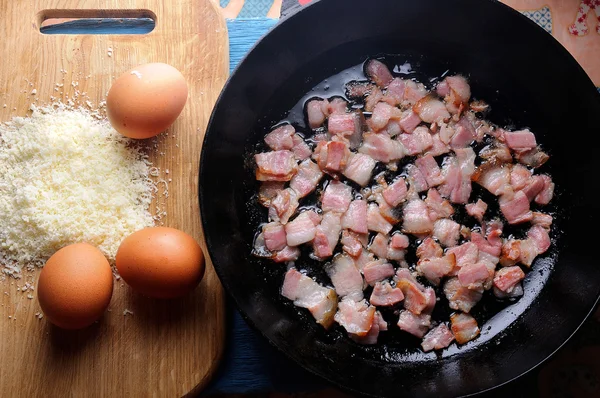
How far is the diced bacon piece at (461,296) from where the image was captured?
55.4 inches

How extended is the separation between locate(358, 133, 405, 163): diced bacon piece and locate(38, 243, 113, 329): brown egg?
0.70 meters

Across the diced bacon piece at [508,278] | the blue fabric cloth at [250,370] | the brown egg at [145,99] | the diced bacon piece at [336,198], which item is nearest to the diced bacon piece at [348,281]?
the diced bacon piece at [336,198]

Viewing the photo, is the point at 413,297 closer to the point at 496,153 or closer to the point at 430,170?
the point at 430,170

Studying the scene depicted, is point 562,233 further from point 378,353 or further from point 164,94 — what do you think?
point 164,94

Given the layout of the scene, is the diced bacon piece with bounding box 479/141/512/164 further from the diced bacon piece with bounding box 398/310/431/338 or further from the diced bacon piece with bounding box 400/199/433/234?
the diced bacon piece with bounding box 398/310/431/338

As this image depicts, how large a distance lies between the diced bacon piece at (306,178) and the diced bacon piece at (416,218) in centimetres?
24

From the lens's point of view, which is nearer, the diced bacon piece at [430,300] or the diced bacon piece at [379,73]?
the diced bacon piece at [430,300]

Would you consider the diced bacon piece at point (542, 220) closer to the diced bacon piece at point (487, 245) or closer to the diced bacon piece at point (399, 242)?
the diced bacon piece at point (487, 245)

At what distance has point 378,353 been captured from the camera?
4.60 feet

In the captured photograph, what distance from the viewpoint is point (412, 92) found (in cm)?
151

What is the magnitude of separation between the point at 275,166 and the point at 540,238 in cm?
70

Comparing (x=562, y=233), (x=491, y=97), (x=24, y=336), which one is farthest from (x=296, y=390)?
(x=491, y=97)

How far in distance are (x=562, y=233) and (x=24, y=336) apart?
137 cm

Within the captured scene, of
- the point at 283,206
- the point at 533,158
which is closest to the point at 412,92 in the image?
the point at 533,158
